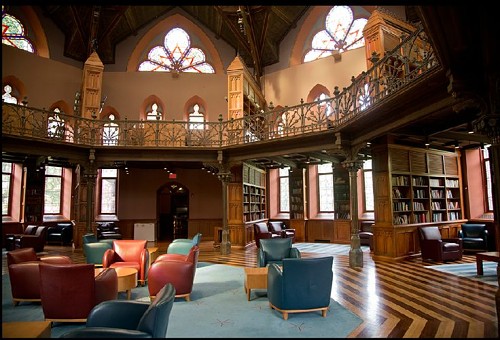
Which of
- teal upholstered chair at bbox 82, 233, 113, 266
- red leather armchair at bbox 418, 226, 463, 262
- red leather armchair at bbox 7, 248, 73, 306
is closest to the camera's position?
red leather armchair at bbox 7, 248, 73, 306

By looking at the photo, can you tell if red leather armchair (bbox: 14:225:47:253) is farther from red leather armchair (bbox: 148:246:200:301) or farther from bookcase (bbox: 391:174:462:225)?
bookcase (bbox: 391:174:462:225)

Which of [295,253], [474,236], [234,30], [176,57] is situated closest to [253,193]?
[295,253]

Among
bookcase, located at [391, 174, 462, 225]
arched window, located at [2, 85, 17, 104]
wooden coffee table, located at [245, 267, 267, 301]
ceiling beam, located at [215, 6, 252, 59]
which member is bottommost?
wooden coffee table, located at [245, 267, 267, 301]

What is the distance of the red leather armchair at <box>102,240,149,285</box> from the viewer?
20.6 ft

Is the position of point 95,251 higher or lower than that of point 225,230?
lower

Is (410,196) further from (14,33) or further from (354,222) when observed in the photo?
(14,33)

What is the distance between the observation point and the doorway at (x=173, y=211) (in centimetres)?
1516

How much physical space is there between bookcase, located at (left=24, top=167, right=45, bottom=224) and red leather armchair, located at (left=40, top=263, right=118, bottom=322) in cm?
1009

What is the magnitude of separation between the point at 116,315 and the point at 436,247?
7.40 meters

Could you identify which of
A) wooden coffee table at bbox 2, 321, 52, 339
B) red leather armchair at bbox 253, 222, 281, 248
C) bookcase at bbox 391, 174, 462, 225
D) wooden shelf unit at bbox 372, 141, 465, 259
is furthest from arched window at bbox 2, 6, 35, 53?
bookcase at bbox 391, 174, 462, 225

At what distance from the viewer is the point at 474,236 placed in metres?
A: 9.45

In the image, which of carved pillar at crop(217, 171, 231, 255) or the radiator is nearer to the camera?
carved pillar at crop(217, 171, 231, 255)

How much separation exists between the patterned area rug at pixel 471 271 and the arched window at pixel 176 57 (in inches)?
459

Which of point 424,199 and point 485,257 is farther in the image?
point 424,199
